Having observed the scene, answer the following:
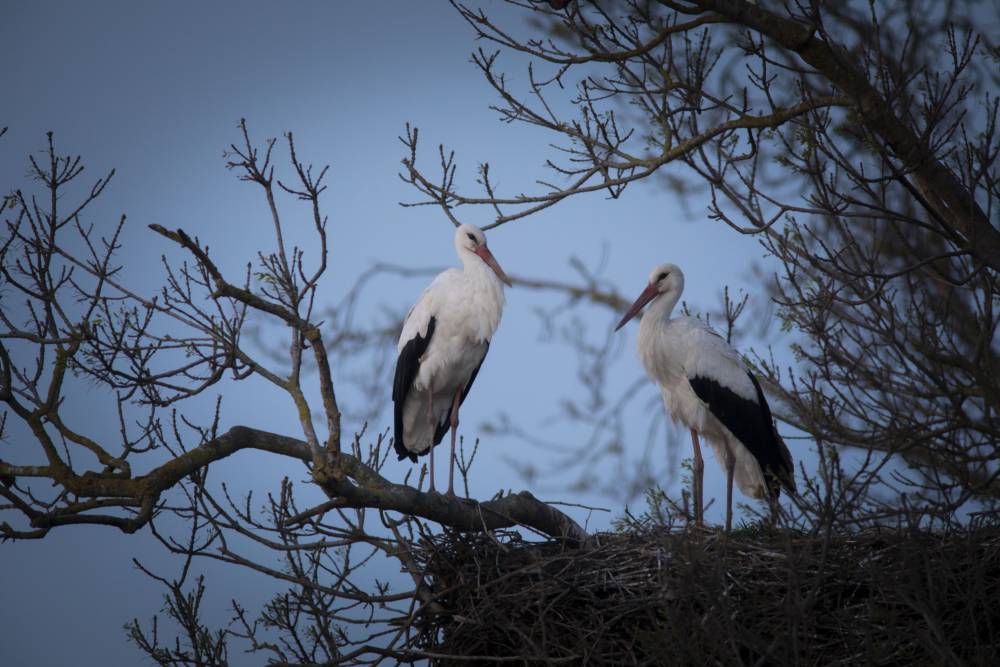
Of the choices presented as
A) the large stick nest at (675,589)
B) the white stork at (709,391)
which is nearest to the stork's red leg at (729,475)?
the white stork at (709,391)

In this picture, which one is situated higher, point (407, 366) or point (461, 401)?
point (407, 366)

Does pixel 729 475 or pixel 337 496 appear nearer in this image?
pixel 337 496

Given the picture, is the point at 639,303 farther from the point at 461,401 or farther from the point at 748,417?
the point at 461,401

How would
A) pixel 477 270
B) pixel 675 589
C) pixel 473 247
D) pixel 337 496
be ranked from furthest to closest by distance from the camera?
pixel 473 247 → pixel 477 270 → pixel 675 589 → pixel 337 496

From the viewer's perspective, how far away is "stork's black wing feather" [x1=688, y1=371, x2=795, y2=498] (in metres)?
7.25

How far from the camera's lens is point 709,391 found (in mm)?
7277

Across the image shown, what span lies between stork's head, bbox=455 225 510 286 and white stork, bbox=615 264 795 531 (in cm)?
111

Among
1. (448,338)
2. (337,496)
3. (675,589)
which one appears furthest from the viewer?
(448,338)

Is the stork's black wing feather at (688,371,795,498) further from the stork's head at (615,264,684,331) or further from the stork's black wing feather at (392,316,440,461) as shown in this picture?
the stork's black wing feather at (392,316,440,461)

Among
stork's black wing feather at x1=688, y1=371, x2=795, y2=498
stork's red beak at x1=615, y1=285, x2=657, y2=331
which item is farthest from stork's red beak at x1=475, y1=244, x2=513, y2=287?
stork's black wing feather at x1=688, y1=371, x2=795, y2=498

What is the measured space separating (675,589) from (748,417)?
326 cm

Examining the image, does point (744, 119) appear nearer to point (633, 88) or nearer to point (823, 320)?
point (633, 88)

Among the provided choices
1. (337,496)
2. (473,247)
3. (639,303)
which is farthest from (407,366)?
(337,496)

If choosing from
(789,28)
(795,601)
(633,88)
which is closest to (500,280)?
(633,88)
